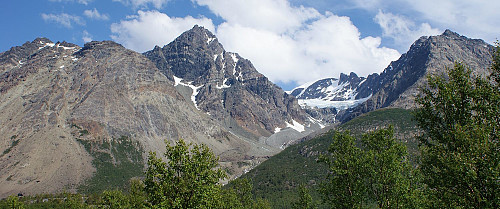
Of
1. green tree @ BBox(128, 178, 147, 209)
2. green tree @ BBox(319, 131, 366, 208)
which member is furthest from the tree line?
green tree @ BBox(128, 178, 147, 209)

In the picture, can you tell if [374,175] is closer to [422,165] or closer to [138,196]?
[422,165]

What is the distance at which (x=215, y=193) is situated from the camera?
25719 millimetres

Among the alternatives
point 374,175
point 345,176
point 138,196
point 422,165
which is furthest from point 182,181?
point 138,196

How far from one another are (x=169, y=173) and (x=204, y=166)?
2664 millimetres

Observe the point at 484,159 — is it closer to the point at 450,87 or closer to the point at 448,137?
the point at 448,137

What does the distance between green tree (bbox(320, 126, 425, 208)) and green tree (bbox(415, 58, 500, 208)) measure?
80.9 inches

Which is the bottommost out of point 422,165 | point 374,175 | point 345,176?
point 345,176

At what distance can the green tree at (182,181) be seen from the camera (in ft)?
79.4

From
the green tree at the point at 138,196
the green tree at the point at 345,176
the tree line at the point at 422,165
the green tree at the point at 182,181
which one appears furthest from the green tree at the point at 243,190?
the green tree at the point at 182,181

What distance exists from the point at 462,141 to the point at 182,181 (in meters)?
19.5

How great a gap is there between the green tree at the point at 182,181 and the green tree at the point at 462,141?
16350 millimetres

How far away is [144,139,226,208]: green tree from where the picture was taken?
79.4 ft

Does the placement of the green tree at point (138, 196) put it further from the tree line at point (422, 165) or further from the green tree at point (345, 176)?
the green tree at point (345, 176)

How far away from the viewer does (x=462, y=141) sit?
72.2 ft
